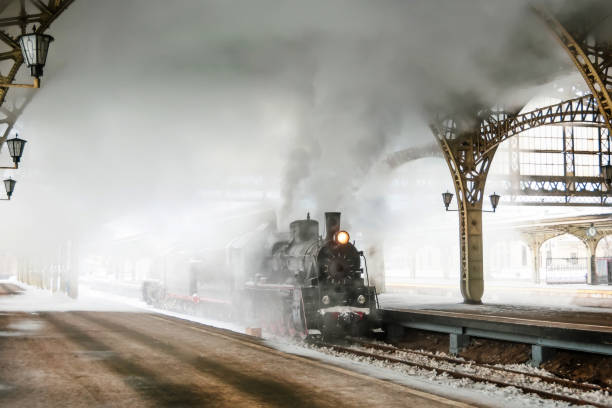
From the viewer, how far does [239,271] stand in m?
15.6

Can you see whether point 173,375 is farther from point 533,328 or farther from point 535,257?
point 535,257

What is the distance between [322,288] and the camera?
12.6m

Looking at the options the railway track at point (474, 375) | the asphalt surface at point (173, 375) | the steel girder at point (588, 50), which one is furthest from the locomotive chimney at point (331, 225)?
the steel girder at point (588, 50)

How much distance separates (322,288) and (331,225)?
1.43 metres

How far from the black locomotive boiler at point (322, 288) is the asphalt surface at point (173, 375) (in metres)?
1.72

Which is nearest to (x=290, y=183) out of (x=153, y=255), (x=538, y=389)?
(x=538, y=389)

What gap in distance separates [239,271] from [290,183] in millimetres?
2815

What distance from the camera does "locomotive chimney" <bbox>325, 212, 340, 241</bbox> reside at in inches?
509

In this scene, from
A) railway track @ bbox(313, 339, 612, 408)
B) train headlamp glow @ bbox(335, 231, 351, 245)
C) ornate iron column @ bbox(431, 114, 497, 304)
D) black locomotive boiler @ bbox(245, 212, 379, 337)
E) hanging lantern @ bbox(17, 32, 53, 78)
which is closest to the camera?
railway track @ bbox(313, 339, 612, 408)

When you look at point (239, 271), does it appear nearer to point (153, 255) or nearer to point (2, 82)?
point (2, 82)

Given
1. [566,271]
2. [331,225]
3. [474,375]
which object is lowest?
[566,271]

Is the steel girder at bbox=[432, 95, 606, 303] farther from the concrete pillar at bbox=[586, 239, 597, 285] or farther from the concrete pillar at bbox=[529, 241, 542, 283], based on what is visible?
the concrete pillar at bbox=[529, 241, 542, 283]

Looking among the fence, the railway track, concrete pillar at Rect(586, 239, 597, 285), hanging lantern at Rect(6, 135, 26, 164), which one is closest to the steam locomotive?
the railway track

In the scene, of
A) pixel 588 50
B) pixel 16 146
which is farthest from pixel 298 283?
pixel 588 50
